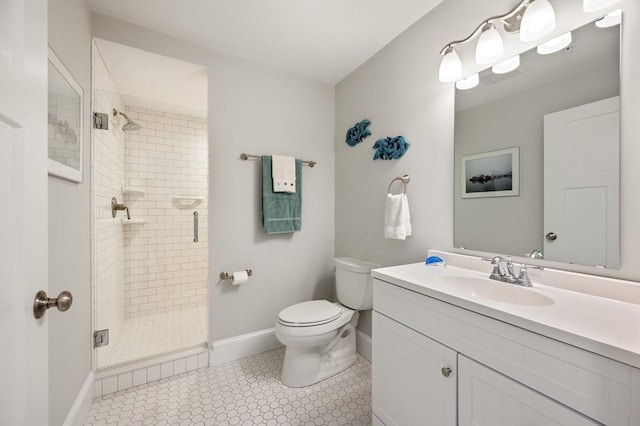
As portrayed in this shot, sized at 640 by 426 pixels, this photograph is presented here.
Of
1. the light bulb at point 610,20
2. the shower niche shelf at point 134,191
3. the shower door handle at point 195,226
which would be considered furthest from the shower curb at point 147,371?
the light bulb at point 610,20

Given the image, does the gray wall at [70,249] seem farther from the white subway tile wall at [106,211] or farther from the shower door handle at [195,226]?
the shower door handle at [195,226]

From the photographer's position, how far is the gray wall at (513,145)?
1046 millimetres

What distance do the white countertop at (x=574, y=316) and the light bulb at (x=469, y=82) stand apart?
104cm

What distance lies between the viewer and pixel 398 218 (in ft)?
5.39

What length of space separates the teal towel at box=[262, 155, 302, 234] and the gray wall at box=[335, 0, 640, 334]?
1.35 feet

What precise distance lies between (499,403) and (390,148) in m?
1.46

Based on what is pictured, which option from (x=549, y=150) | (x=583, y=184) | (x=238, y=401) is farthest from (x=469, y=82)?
(x=238, y=401)

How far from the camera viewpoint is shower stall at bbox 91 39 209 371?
1.84m

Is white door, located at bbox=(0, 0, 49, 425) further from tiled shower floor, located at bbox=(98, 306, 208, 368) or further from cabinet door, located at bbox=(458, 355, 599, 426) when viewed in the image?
tiled shower floor, located at bbox=(98, 306, 208, 368)

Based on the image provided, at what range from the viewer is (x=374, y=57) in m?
1.98

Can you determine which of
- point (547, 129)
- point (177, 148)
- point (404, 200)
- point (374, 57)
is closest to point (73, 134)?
point (177, 148)

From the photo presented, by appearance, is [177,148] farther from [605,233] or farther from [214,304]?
[605,233]

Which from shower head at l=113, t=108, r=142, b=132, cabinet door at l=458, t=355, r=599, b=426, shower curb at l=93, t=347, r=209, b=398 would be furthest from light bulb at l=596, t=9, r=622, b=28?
shower head at l=113, t=108, r=142, b=132

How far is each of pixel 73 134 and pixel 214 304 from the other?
1.35 m
